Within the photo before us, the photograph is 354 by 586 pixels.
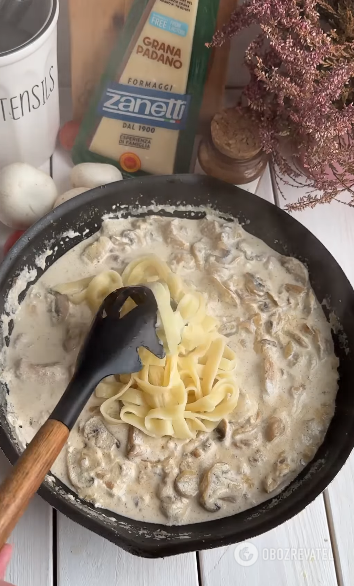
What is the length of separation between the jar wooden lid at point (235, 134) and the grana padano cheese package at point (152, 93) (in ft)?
0.26

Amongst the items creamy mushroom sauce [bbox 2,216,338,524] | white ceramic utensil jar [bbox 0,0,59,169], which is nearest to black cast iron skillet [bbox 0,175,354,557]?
creamy mushroom sauce [bbox 2,216,338,524]

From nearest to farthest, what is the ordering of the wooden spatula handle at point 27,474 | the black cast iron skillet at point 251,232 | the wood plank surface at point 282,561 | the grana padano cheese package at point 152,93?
the wooden spatula handle at point 27,474
the black cast iron skillet at point 251,232
the wood plank surface at point 282,561
the grana padano cheese package at point 152,93

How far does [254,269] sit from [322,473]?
536 millimetres

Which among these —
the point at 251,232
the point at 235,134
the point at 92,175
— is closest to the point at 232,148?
the point at 235,134

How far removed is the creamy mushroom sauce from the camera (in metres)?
1.25

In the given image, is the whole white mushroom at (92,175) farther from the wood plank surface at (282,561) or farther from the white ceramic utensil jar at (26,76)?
the wood plank surface at (282,561)

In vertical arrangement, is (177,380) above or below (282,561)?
above

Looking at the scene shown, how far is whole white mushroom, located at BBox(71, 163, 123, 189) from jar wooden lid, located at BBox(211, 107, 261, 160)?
11.7 inches

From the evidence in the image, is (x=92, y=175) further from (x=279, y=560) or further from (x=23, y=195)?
(x=279, y=560)

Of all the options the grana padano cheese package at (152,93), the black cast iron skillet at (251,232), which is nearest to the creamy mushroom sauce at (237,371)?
the black cast iron skillet at (251,232)

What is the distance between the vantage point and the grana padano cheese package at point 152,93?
1468 mm

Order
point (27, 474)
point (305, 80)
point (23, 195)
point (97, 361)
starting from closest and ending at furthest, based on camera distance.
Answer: point (27, 474) → point (97, 361) → point (305, 80) → point (23, 195)

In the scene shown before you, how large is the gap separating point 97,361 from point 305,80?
0.77 m

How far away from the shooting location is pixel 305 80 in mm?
1325
